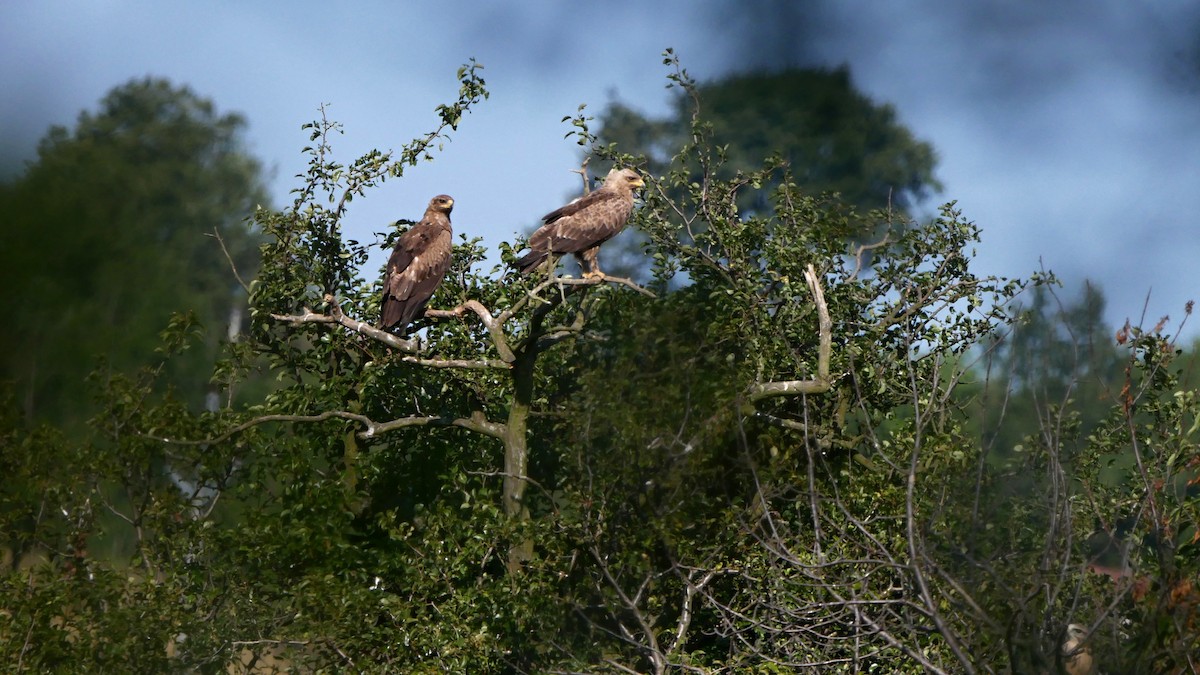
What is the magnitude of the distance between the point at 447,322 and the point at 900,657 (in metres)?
3.77

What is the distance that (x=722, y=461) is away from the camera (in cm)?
776

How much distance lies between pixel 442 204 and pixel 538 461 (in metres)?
1.98

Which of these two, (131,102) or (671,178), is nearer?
(131,102)

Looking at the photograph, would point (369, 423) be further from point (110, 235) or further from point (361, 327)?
point (110, 235)

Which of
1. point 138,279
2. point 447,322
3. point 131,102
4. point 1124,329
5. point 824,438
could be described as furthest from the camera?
point 447,322

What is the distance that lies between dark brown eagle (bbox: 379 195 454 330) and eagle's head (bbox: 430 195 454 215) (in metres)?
0.22

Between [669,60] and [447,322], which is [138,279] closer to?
[447,322]

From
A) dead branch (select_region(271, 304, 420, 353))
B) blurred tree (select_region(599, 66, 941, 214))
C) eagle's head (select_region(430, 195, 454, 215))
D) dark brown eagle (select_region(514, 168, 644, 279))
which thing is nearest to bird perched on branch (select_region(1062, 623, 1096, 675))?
blurred tree (select_region(599, 66, 941, 214))

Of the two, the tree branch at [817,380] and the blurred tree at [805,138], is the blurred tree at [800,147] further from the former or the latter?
the tree branch at [817,380]

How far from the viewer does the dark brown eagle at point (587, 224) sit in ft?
29.0

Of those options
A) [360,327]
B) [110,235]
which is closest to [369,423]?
[360,327]

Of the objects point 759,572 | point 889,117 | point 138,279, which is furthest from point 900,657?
point 138,279

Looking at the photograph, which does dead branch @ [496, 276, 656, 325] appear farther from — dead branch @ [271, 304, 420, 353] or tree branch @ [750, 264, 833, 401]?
tree branch @ [750, 264, 833, 401]

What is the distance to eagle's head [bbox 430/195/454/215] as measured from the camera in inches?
383
